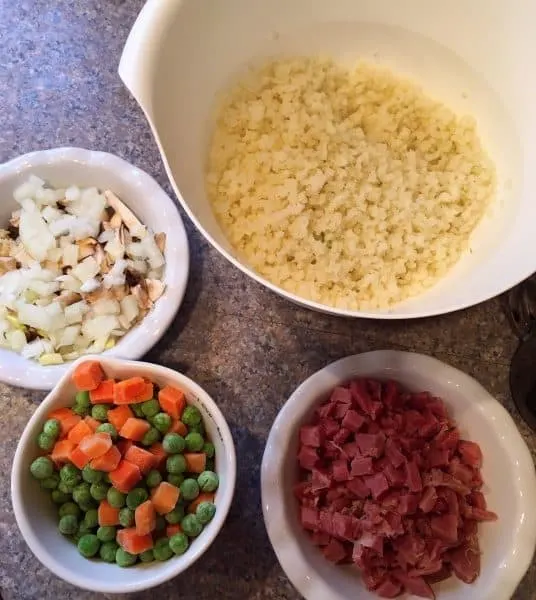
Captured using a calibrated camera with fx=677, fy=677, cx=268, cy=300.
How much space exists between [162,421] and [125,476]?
0.09 metres

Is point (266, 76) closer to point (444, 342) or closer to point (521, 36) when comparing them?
point (521, 36)

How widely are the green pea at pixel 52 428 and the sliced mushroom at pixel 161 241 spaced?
306mm

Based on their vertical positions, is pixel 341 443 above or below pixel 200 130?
below

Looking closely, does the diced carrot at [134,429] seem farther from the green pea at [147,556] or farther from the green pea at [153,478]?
the green pea at [147,556]

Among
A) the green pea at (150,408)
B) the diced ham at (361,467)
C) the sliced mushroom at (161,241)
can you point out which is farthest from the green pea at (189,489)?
the sliced mushroom at (161,241)

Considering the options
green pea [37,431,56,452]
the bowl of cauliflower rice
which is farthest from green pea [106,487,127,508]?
the bowl of cauliflower rice

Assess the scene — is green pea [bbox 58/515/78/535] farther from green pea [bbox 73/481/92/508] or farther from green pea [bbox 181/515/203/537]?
green pea [bbox 181/515/203/537]

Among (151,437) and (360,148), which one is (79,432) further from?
(360,148)

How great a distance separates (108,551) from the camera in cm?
94

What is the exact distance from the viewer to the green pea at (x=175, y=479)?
96cm

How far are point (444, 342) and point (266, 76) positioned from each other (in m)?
0.51

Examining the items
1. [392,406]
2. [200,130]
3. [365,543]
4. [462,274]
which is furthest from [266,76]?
[365,543]

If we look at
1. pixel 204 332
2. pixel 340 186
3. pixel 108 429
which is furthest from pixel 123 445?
pixel 340 186

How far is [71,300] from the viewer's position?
1.05 metres
